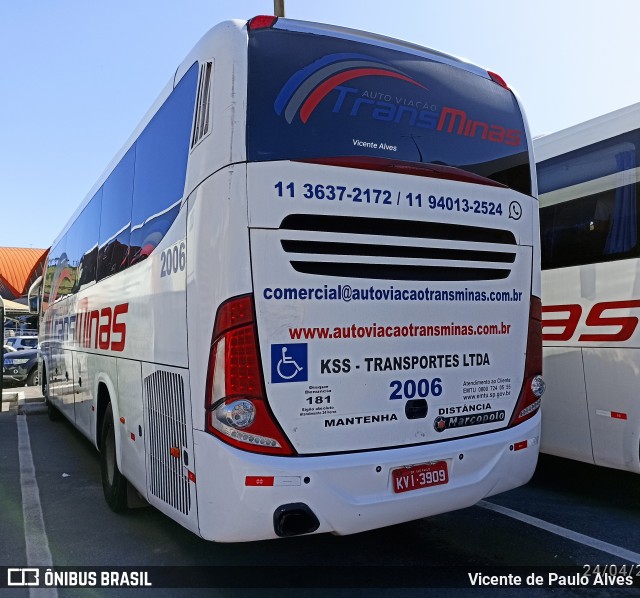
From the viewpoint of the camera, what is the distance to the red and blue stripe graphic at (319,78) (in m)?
3.48

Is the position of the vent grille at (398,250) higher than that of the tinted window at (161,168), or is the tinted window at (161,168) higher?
the tinted window at (161,168)

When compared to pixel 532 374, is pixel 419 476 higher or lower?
lower

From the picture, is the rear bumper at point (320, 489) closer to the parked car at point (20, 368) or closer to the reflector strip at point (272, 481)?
the reflector strip at point (272, 481)

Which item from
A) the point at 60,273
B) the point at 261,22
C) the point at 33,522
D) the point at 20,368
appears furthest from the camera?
the point at 20,368

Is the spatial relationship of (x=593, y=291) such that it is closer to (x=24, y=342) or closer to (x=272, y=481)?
(x=272, y=481)

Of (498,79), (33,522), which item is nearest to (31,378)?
(33,522)

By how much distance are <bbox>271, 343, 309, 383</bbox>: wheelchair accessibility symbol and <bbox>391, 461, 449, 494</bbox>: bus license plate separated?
2.74 ft

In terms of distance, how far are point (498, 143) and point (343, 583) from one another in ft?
10.5

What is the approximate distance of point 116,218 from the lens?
5.70 m

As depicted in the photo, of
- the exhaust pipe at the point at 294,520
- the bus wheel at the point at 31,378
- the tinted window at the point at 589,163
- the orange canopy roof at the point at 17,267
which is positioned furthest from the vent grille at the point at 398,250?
the orange canopy roof at the point at 17,267

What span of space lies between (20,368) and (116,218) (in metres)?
14.2

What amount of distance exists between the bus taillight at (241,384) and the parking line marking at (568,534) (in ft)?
8.91

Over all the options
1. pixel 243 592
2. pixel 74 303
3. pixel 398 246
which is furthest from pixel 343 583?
pixel 74 303

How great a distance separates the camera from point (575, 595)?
11.8 ft
